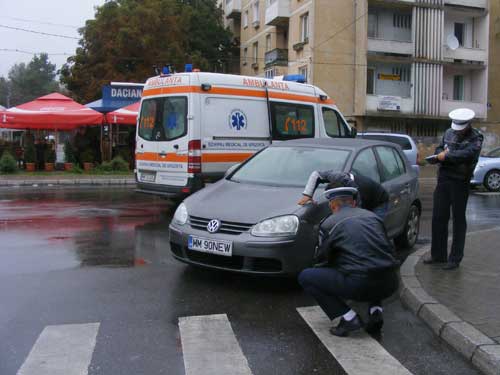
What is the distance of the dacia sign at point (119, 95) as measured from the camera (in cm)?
2555

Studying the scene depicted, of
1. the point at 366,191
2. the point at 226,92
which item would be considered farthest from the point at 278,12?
the point at 366,191

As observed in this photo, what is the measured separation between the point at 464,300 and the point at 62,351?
3557mm

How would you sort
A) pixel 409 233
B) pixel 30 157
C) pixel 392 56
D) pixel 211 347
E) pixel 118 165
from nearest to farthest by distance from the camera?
pixel 211 347
pixel 409 233
pixel 118 165
pixel 30 157
pixel 392 56

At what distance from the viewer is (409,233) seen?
8.39m

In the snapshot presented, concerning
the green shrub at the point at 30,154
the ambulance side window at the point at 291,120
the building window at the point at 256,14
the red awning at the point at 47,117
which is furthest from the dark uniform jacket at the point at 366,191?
the building window at the point at 256,14

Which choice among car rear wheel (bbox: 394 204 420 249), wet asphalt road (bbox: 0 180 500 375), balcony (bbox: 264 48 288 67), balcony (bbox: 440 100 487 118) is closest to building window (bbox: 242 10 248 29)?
balcony (bbox: 264 48 288 67)

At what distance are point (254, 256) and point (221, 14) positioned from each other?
45.9 metres

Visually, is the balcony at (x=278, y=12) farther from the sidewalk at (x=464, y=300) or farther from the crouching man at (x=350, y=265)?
the crouching man at (x=350, y=265)

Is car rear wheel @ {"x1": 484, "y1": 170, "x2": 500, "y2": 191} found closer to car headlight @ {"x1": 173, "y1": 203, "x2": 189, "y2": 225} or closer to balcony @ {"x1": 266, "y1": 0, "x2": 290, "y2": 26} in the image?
car headlight @ {"x1": 173, "y1": 203, "x2": 189, "y2": 225}

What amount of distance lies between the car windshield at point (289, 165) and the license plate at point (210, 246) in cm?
132

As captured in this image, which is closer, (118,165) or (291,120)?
(291,120)

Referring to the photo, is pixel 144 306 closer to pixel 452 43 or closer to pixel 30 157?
pixel 30 157

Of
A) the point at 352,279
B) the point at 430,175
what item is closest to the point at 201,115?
the point at 352,279

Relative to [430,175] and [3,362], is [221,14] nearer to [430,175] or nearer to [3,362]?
[430,175]
